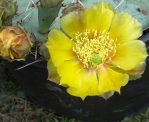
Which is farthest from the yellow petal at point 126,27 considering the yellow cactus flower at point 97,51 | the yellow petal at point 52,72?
the yellow petal at point 52,72

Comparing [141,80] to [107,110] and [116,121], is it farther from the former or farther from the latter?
[116,121]

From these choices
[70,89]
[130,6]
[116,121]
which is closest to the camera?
[70,89]

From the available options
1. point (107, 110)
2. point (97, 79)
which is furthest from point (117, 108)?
point (97, 79)

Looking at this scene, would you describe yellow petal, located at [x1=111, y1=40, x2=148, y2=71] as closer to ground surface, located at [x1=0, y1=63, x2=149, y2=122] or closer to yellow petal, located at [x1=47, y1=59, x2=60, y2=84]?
yellow petal, located at [x1=47, y1=59, x2=60, y2=84]

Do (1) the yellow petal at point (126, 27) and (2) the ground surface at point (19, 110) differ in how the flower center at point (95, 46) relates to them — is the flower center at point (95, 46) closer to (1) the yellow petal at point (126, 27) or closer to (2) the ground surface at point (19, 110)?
(1) the yellow petal at point (126, 27)

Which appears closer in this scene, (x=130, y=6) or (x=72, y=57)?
(x=72, y=57)

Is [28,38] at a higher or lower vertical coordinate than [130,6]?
higher
